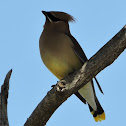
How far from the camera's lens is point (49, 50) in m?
4.95

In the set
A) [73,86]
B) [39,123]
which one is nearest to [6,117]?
[39,123]

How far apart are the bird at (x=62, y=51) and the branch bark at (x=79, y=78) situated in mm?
813

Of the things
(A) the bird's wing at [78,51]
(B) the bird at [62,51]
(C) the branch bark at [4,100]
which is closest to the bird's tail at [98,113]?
(B) the bird at [62,51]

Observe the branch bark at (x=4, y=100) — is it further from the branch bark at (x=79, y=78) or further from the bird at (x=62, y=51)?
the bird at (x=62, y=51)

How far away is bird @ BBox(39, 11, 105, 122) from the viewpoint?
4.91 metres

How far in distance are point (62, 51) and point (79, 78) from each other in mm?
925

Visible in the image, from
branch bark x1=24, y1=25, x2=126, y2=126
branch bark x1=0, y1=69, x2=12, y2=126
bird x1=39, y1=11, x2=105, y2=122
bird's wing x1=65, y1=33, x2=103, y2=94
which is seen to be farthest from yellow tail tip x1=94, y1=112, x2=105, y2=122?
branch bark x1=0, y1=69, x2=12, y2=126

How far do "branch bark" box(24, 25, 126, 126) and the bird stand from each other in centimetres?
81

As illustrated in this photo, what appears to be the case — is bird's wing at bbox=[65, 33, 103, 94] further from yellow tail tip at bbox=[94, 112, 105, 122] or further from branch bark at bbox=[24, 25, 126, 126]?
branch bark at bbox=[24, 25, 126, 126]

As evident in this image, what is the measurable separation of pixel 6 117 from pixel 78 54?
151cm

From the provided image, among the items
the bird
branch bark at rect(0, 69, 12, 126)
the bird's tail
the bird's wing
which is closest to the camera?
branch bark at rect(0, 69, 12, 126)

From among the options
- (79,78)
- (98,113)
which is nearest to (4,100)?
(79,78)

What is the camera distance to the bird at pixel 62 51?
491cm

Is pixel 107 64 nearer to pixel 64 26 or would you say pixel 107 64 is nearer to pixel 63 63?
pixel 63 63
